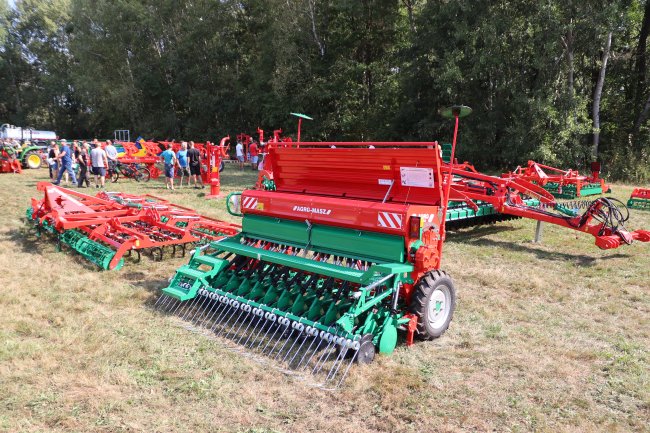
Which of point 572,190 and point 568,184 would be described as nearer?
point 572,190

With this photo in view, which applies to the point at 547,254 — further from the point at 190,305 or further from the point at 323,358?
the point at 190,305

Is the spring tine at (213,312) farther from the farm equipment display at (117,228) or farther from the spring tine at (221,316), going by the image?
the farm equipment display at (117,228)

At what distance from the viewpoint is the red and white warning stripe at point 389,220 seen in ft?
14.8

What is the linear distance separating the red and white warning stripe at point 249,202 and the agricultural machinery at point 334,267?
25 mm

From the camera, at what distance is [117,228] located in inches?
288

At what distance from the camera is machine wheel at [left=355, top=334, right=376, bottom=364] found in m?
3.97

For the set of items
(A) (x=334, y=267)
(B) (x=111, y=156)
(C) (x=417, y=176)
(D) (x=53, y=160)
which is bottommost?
(A) (x=334, y=267)

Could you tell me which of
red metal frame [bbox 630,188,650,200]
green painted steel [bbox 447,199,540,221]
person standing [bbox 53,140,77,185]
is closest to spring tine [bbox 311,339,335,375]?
green painted steel [bbox 447,199,540,221]

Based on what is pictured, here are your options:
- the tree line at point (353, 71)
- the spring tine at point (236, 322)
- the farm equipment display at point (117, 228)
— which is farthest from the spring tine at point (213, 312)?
the tree line at point (353, 71)

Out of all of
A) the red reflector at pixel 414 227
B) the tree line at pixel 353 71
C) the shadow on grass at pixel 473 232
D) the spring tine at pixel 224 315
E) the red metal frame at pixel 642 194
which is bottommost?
the spring tine at pixel 224 315

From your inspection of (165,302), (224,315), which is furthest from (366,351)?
(165,302)

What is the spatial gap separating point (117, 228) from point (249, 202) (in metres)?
2.81

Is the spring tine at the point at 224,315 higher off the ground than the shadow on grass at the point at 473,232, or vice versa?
the shadow on grass at the point at 473,232

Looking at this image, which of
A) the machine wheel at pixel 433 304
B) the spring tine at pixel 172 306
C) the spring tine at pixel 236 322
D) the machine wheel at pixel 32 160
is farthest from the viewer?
the machine wheel at pixel 32 160
